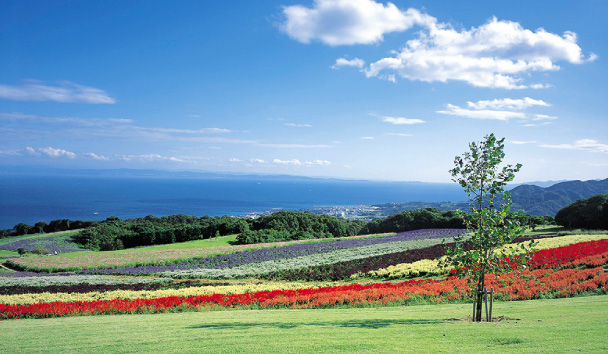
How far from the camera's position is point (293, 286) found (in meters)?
22.0

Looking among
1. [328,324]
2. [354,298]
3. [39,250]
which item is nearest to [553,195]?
[354,298]

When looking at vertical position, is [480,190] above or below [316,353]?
above

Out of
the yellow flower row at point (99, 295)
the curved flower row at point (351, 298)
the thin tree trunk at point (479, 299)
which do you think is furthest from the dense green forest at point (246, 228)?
the thin tree trunk at point (479, 299)

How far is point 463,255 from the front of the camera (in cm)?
838

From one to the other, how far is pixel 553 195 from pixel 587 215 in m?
99.9

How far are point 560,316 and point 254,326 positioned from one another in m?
7.95

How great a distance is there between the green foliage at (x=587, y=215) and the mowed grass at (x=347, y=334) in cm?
4145

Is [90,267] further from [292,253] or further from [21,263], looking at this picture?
[292,253]

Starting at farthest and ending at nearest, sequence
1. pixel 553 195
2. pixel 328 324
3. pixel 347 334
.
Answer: pixel 553 195 < pixel 328 324 < pixel 347 334

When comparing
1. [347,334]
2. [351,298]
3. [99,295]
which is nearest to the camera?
[347,334]

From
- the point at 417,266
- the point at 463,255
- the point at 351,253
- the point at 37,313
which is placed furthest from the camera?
the point at 351,253

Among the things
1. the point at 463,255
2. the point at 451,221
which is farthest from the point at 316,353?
the point at 451,221

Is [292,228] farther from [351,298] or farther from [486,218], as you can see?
[486,218]

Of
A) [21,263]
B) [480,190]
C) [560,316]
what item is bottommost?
[21,263]
